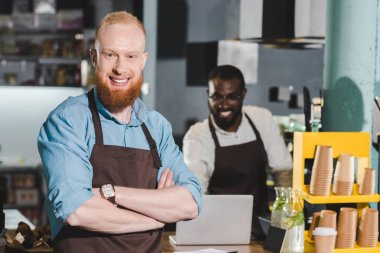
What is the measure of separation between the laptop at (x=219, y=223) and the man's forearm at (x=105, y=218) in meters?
0.66

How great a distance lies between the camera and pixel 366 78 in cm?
319

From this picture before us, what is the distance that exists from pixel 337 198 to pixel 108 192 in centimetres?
105

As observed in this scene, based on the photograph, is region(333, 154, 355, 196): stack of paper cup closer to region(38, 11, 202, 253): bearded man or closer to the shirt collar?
region(38, 11, 202, 253): bearded man

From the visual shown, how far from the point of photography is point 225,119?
14.7ft

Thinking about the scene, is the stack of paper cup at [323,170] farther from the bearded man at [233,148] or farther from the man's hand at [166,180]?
the bearded man at [233,148]

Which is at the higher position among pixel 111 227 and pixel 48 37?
pixel 48 37

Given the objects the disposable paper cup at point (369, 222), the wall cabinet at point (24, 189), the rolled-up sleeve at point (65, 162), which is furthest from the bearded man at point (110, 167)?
the wall cabinet at point (24, 189)

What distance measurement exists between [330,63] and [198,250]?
3.87 ft

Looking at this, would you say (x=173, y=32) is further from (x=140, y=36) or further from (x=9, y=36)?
(x=140, y=36)

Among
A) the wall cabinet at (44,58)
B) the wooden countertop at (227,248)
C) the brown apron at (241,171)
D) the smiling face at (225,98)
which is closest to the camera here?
the wooden countertop at (227,248)

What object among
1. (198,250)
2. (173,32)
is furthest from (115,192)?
(173,32)

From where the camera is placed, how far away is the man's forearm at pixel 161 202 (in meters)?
2.36

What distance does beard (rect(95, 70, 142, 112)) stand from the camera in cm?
242

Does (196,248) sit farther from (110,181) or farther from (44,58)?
(44,58)
